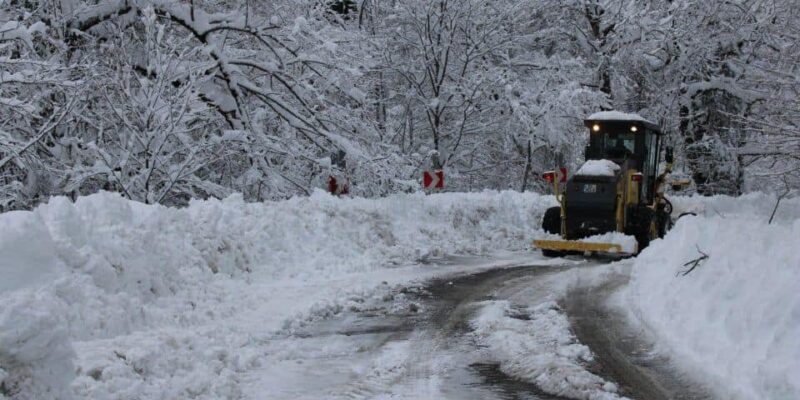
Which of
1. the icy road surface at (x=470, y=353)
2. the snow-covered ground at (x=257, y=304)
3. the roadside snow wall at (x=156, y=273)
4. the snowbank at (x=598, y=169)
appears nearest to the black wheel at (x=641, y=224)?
the snowbank at (x=598, y=169)

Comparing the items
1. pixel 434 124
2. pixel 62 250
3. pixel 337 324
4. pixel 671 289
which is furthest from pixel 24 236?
pixel 434 124

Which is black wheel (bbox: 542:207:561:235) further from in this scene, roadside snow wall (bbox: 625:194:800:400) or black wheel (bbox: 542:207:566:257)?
roadside snow wall (bbox: 625:194:800:400)

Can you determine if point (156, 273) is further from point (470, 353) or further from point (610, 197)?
point (610, 197)

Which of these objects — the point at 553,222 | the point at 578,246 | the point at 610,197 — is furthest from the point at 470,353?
the point at 553,222

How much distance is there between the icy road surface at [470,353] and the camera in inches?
232

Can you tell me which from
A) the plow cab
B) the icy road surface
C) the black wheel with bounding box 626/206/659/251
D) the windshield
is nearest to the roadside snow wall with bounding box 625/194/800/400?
the icy road surface

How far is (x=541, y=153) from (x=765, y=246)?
25.9 m

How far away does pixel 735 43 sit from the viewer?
25.8 m

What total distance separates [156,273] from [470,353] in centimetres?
371

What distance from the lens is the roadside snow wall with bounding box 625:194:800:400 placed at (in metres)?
5.71

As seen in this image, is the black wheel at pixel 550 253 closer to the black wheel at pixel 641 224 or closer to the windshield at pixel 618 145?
the black wheel at pixel 641 224

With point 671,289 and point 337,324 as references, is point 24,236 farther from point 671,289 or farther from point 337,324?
point 671,289

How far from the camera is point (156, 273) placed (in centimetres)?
861

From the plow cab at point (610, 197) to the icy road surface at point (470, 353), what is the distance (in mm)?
4905
